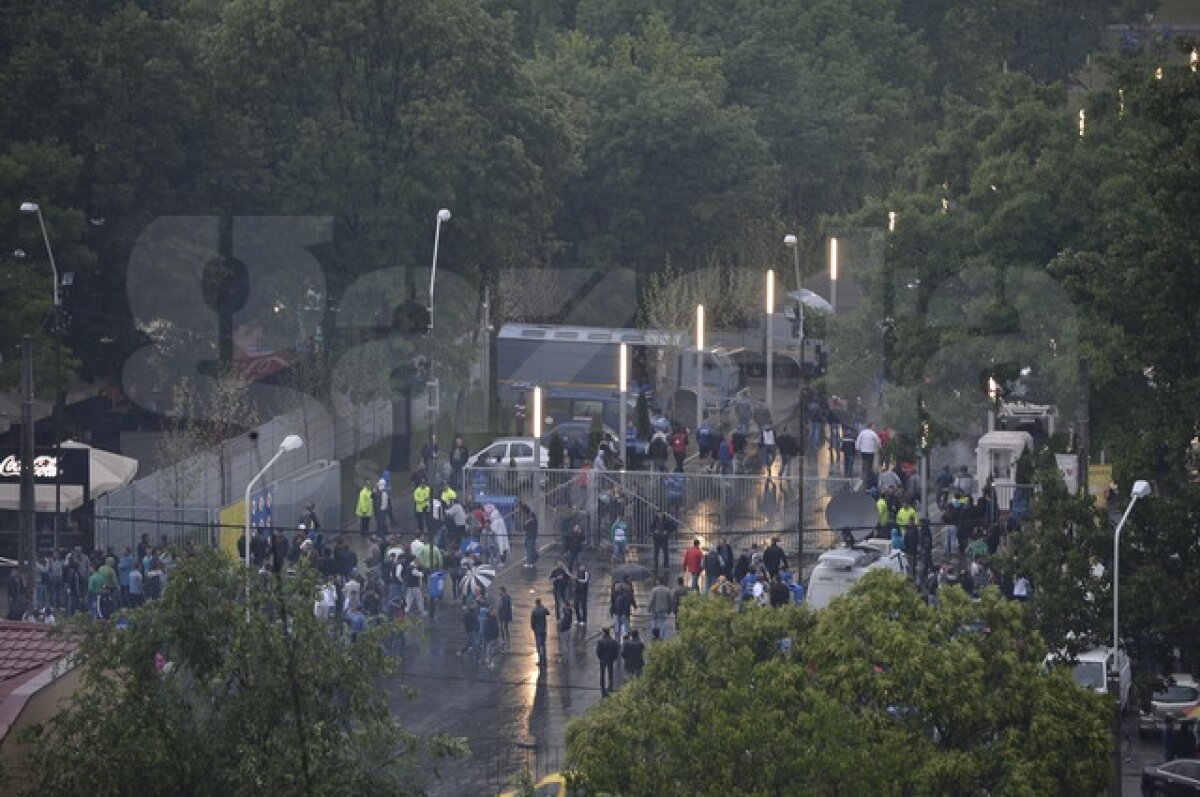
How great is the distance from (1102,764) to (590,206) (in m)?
51.7

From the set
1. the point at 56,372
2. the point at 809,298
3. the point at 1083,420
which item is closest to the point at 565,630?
the point at 1083,420

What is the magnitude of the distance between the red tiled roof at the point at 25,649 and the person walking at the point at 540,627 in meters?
13.3

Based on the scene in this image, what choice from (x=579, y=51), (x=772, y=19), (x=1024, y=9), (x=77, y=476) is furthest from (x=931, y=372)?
(x=1024, y=9)

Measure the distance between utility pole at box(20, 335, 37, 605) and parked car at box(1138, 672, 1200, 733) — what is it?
59.6ft

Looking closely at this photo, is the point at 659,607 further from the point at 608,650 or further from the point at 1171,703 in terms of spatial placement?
the point at 1171,703

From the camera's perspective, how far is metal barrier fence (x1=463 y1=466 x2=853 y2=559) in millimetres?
51312

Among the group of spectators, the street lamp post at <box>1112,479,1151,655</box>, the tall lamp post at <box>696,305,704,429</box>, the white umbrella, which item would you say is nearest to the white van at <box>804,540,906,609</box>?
the street lamp post at <box>1112,479,1151,655</box>

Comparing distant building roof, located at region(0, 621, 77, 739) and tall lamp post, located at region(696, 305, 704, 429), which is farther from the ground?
tall lamp post, located at region(696, 305, 704, 429)

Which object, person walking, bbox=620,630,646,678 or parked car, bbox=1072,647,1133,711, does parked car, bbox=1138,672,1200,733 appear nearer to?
parked car, bbox=1072,647,1133,711

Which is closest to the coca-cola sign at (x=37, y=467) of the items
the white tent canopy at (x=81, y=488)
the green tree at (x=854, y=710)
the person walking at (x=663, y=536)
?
the white tent canopy at (x=81, y=488)

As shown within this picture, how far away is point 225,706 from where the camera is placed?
26.2 m

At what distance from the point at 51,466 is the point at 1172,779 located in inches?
887

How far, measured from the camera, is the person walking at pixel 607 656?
4138 cm

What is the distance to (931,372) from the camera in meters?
53.8
